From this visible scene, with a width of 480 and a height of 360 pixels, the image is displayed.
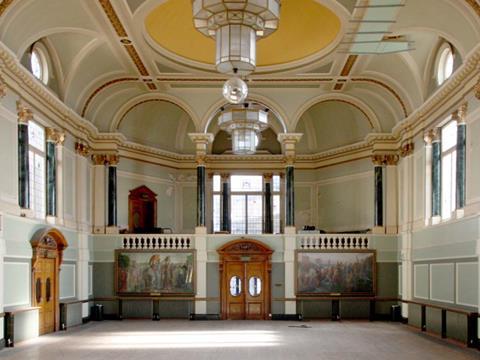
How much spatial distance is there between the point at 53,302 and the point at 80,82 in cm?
647

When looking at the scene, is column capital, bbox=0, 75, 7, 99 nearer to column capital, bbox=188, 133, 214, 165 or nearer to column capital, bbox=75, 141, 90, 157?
column capital, bbox=75, 141, 90, 157

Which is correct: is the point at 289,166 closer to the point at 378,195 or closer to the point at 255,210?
the point at 378,195

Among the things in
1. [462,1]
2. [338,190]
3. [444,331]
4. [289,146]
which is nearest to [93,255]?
[289,146]

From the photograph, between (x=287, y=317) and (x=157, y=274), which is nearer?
(x=287, y=317)

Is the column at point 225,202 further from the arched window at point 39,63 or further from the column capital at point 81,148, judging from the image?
the arched window at point 39,63

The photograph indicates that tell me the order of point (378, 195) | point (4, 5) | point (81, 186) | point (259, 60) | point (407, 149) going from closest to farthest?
point (4, 5), point (259, 60), point (407, 149), point (81, 186), point (378, 195)

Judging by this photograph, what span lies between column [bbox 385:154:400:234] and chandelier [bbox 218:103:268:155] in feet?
16.9

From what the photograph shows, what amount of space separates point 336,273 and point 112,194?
796 centimetres

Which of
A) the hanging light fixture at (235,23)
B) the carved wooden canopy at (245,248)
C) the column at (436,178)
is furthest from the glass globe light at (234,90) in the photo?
the carved wooden canopy at (245,248)

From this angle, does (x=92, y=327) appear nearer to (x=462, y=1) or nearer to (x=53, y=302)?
(x=53, y=302)

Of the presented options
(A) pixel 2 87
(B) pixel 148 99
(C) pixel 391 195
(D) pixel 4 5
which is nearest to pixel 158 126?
(B) pixel 148 99

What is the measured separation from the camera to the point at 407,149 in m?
19.6

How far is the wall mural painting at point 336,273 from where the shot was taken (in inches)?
811

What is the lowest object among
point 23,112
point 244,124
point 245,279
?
point 245,279
